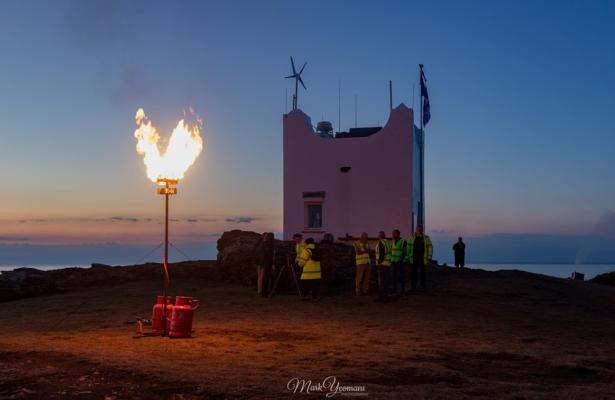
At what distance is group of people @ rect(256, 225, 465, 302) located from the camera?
21312 mm

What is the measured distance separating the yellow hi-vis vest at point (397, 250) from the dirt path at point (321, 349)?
4.39 ft

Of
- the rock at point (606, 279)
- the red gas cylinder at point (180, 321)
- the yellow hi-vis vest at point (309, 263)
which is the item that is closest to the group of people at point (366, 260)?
the yellow hi-vis vest at point (309, 263)

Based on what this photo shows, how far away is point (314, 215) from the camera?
3778 cm

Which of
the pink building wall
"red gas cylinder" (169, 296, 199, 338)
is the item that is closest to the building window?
the pink building wall

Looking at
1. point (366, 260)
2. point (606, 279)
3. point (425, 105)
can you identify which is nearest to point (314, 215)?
point (425, 105)

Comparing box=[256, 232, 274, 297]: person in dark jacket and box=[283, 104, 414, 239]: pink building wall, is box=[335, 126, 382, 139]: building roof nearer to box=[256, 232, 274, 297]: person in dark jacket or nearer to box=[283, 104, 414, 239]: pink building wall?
box=[283, 104, 414, 239]: pink building wall

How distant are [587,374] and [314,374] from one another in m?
4.53

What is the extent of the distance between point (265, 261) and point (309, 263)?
206 cm

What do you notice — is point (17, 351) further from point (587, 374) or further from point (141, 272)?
point (141, 272)

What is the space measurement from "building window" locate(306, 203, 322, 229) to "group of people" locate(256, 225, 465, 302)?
13.8 m

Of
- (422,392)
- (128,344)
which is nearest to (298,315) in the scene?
(128,344)

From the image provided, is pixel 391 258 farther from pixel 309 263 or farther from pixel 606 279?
pixel 606 279

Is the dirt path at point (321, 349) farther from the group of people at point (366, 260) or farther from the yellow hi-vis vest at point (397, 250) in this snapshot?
the yellow hi-vis vest at point (397, 250)

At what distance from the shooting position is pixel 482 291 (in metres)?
23.7
